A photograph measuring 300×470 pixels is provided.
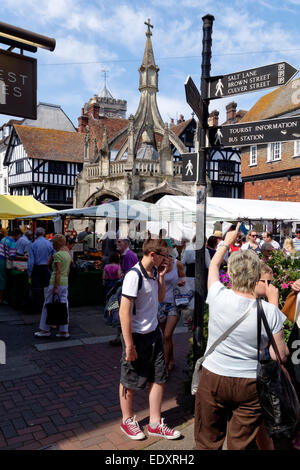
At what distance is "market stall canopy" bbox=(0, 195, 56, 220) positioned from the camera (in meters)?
14.1

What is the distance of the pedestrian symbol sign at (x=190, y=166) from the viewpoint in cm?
407

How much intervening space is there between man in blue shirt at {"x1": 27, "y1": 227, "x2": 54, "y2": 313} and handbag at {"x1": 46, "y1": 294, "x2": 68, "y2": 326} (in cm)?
164

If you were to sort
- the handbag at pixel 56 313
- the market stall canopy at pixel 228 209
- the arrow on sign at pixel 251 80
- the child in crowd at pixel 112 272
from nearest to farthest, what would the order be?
the arrow on sign at pixel 251 80 → the handbag at pixel 56 313 → the child in crowd at pixel 112 272 → the market stall canopy at pixel 228 209

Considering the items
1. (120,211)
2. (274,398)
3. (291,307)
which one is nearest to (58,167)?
(120,211)

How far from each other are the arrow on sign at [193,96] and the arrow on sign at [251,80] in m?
0.21

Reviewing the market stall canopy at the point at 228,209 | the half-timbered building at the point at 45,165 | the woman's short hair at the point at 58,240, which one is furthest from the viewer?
the half-timbered building at the point at 45,165

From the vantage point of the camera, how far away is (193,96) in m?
3.72

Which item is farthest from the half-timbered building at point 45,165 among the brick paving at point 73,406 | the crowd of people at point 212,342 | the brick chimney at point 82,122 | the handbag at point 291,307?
the handbag at point 291,307

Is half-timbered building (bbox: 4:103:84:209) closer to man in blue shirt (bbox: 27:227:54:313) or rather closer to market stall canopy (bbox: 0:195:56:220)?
market stall canopy (bbox: 0:195:56:220)

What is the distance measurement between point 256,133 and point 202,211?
3.17 feet

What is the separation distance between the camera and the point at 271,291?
3.37m

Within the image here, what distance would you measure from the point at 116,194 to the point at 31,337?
17.8 metres

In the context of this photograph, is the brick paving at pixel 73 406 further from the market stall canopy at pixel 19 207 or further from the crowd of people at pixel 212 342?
the market stall canopy at pixel 19 207

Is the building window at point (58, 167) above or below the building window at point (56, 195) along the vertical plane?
above
